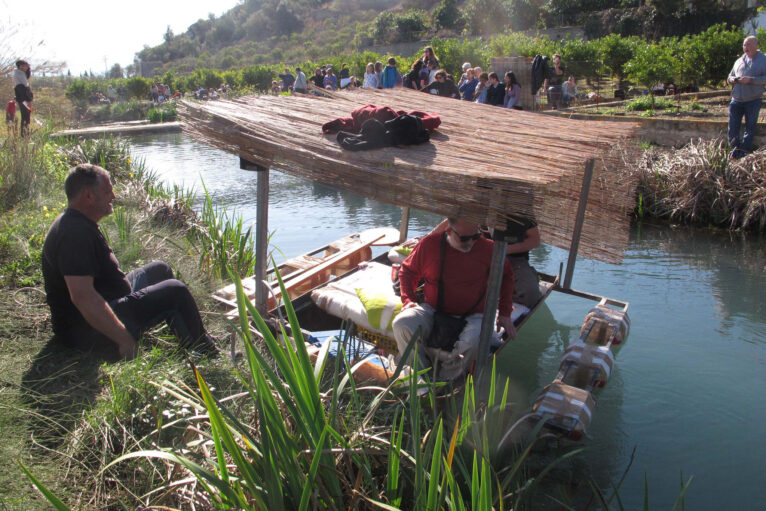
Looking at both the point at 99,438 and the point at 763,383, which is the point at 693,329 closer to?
the point at 763,383

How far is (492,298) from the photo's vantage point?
2688 mm

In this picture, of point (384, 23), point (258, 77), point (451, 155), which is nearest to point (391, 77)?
point (451, 155)

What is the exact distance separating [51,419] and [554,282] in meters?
3.99

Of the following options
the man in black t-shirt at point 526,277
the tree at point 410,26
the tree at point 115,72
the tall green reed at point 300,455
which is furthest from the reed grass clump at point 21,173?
the tree at point 115,72

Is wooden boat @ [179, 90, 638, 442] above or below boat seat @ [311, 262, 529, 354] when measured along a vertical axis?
above

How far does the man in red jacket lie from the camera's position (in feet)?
10.2

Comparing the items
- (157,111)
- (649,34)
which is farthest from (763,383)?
(649,34)

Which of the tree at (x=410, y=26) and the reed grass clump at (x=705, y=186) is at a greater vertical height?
the tree at (x=410, y=26)

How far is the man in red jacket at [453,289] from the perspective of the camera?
3104 mm

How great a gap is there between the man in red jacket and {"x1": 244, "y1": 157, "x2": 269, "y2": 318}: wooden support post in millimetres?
1013

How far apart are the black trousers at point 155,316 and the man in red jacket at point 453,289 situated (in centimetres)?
→ 130

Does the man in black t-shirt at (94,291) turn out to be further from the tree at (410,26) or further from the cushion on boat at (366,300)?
the tree at (410,26)

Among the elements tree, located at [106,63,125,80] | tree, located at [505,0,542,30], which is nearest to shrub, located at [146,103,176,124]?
tree, located at [505,0,542,30]

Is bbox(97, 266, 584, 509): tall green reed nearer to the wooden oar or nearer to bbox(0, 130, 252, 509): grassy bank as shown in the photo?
bbox(0, 130, 252, 509): grassy bank
